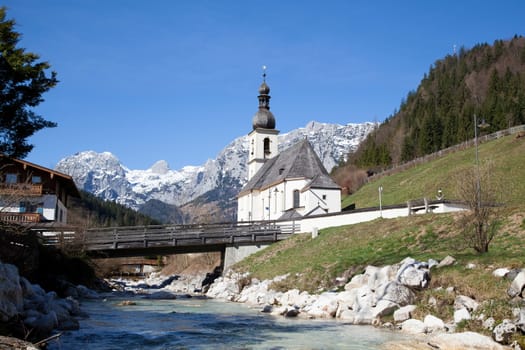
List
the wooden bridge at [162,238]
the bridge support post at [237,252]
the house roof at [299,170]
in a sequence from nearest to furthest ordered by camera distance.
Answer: the wooden bridge at [162,238]
the bridge support post at [237,252]
the house roof at [299,170]

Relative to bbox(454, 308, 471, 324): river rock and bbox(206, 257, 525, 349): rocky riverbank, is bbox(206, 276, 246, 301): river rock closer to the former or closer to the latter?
bbox(206, 257, 525, 349): rocky riverbank

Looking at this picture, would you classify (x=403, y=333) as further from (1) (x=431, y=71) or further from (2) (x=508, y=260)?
(1) (x=431, y=71)

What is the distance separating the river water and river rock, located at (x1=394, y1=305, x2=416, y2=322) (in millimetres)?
999

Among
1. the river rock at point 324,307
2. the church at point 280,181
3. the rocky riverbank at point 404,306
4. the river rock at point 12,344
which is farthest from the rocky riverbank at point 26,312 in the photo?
the church at point 280,181

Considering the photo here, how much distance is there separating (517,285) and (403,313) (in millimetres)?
3623

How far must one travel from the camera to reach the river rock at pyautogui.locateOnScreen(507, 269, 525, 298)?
15.6m

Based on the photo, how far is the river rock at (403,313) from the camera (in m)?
17.4

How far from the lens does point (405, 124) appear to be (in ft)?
420

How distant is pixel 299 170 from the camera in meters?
59.5

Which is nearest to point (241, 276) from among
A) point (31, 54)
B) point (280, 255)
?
point (280, 255)

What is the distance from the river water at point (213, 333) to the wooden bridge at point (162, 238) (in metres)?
14.1

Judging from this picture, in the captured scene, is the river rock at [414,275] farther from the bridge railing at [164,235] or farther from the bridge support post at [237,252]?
the bridge railing at [164,235]

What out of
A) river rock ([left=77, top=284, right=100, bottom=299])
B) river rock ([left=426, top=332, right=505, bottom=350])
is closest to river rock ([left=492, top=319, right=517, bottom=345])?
river rock ([left=426, top=332, right=505, bottom=350])

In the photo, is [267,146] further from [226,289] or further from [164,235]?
[226,289]
